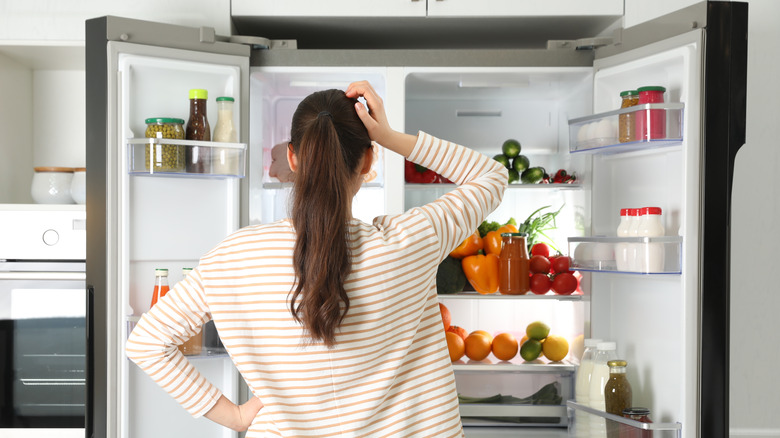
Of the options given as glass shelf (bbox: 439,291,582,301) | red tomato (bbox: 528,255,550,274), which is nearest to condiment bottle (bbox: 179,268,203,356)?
glass shelf (bbox: 439,291,582,301)

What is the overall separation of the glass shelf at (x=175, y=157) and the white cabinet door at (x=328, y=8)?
46 centimetres

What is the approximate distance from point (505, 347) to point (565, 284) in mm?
280

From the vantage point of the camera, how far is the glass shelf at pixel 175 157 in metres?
1.81

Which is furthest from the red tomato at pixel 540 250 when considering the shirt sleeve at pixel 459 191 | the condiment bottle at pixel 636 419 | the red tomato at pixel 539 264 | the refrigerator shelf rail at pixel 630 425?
the shirt sleeve at pixel 459 191

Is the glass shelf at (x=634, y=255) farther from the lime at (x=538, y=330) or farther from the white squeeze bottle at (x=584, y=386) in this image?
the lime at (x=538, y=330)

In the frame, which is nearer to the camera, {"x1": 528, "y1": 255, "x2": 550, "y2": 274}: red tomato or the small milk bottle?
the small milk bottle

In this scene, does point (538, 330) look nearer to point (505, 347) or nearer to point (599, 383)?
point (505, 347)

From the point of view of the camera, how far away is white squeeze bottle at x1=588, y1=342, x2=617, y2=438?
1.88 m

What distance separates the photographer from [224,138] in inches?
75.6

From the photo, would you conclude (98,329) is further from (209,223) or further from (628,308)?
(628,308)

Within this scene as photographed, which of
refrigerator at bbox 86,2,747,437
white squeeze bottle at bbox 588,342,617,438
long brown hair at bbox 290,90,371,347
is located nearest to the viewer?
long brown hair at bbox 290,90,371,347

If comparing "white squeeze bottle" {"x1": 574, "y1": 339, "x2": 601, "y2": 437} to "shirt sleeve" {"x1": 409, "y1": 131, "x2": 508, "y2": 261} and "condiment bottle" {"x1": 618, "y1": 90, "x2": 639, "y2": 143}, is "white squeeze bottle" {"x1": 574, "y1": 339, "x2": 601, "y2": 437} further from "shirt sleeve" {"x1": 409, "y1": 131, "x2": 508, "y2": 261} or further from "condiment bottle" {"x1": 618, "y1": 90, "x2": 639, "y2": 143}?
"shirt sleeve" {"x1": 409, "y1": 131, "x2": 508, "y2": 261}

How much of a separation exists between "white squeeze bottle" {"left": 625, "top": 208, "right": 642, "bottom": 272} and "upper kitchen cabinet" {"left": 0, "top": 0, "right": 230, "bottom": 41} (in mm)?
1267

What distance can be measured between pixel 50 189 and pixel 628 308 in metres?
1.80
